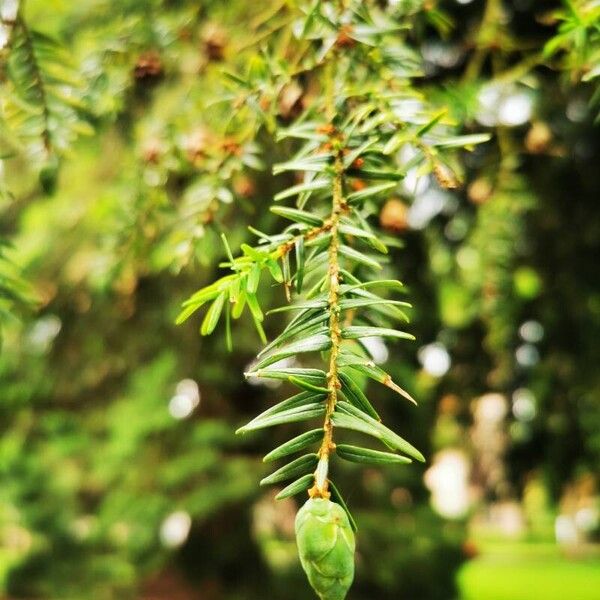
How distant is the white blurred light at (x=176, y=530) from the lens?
10.7 ft

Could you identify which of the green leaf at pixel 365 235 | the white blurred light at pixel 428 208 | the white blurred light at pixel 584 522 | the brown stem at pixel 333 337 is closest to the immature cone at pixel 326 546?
the brown stem at pixel 333 337

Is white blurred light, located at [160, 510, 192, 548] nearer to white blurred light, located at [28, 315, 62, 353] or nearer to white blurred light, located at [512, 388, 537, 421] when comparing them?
white blurred light, located at [28, 315, 62, 353]

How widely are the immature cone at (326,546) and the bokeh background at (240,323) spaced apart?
392 mm

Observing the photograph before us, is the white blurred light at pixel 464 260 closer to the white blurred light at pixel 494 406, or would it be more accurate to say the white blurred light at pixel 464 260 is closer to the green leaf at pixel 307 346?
the white blurred light at pixel 494 406

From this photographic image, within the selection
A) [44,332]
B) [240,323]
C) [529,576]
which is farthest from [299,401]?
[529,576]

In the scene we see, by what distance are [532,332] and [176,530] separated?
3.03 m

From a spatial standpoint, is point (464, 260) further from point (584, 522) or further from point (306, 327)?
point (584, 522)

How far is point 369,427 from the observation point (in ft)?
1.63

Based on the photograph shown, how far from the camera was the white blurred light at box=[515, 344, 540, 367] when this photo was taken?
244cm

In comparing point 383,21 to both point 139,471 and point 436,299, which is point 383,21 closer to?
point 436,299

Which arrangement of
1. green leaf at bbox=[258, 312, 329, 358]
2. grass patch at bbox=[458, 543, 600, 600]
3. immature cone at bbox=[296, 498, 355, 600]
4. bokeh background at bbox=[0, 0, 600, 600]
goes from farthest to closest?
grass patch at bbox=[458, 543, 600, 600] < bokeh background at bbox=[0, 0, 600, 600] < green leaf at bbox=[258, 312, 329, 358] < immature cone at bbox=[296, 498, 355, 600]

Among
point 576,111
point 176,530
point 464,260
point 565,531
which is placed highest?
point 576,111

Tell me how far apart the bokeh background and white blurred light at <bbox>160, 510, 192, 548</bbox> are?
0.02 m

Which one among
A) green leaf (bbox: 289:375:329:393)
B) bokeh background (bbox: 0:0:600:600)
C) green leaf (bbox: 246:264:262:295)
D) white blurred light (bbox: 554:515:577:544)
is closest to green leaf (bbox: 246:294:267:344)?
green leaf (bbox: 246:264:262:295)
